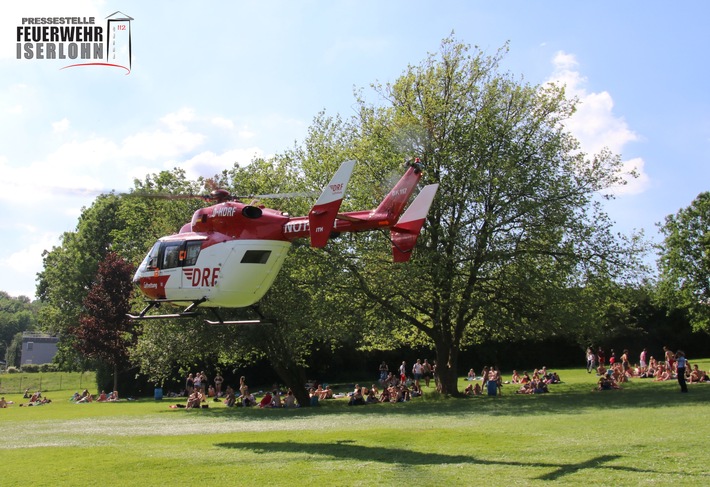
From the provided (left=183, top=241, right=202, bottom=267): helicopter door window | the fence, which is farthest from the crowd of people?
the fence

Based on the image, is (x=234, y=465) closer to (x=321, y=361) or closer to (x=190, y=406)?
(x=190, y=406)

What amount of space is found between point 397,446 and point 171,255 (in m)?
8.08

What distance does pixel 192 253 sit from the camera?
1812 centimetres

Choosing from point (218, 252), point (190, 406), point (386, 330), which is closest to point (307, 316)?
point (386, 330)

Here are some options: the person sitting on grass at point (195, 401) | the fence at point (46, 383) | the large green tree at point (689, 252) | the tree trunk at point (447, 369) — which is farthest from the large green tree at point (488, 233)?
the fence at point (46, 383)

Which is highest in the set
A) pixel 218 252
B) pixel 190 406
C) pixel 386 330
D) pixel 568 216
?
pixel 568 216

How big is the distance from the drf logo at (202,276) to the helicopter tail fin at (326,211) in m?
3.20

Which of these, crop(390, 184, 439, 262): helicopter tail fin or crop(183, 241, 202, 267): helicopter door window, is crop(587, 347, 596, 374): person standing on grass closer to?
crop(390, 184, 439, 262): helicopter tail fin

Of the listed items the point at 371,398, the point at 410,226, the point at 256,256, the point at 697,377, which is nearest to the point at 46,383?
the point at 371,398

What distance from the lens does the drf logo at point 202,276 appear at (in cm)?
1761

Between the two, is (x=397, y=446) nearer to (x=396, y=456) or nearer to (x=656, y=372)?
(x=396, y=456)

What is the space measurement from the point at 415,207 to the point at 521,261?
12543 millimetres

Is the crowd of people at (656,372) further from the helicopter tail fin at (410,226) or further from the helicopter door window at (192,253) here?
the helicopter door window at (192,253)

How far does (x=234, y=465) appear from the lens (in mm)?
13867
